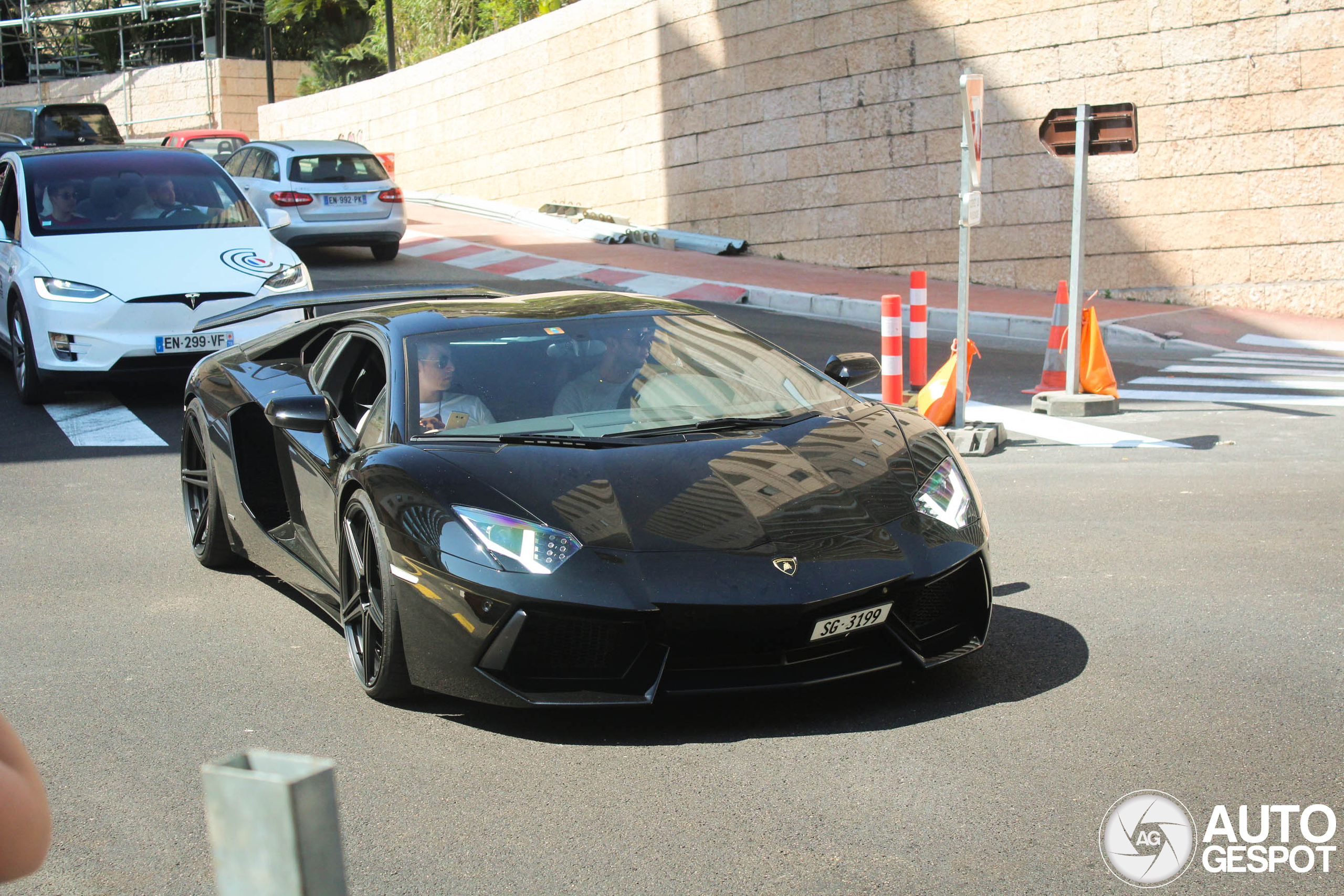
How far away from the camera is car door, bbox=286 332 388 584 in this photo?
4.71 m

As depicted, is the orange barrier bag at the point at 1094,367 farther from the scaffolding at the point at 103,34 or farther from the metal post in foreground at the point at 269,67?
the scaffolding at the point at 103,34

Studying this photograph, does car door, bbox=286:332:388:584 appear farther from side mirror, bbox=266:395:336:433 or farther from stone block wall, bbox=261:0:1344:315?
stone block wall, bbox=261:0:1344:315

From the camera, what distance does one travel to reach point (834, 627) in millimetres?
3801

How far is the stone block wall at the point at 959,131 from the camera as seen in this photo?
1463cm

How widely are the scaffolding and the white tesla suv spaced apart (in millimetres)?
39857

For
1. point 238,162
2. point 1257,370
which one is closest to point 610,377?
point 1257,370

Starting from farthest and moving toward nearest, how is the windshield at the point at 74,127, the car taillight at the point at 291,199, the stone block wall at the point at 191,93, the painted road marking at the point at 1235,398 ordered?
the stone block wall at the point at 191,93
the windshield at the point at 74,127
the car taillight at the point at 291,199
the painted road marking at the point at 1235,398

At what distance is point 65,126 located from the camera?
2841cm

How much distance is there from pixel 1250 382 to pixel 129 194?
9.33 metres

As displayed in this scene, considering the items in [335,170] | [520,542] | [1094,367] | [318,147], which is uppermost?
[318,147]

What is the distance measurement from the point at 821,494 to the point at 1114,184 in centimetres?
1291

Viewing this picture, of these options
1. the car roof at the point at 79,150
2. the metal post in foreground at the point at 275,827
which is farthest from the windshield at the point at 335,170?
the metal post in foreground at the point at 275,827

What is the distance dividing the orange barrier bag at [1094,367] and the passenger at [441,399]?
654 centimetres

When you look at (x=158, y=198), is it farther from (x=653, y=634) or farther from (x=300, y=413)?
(x=653, y=634)
